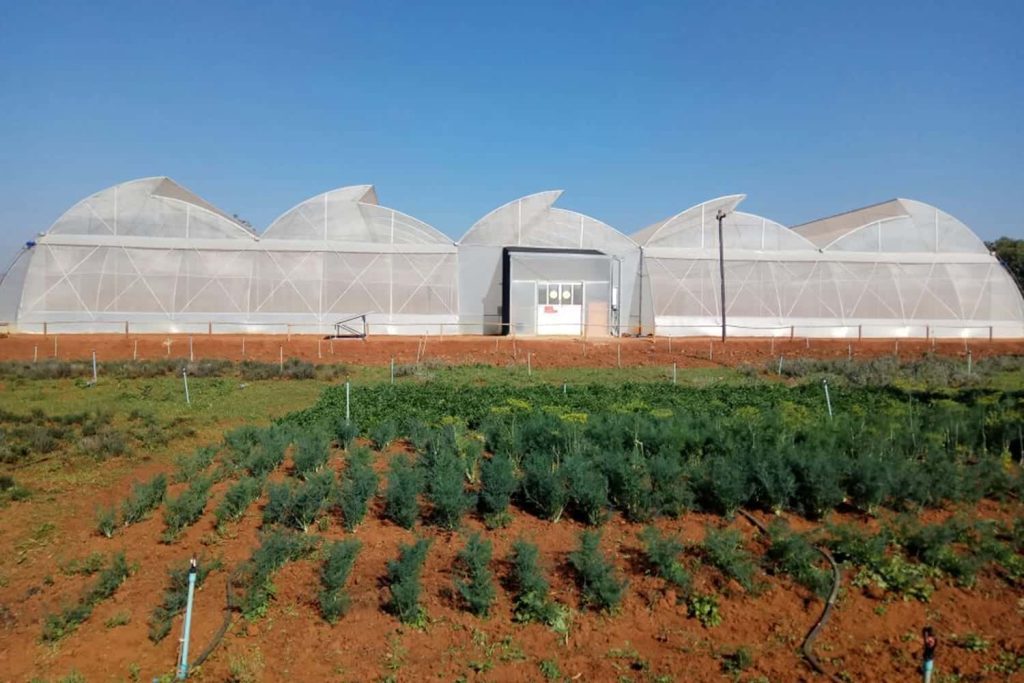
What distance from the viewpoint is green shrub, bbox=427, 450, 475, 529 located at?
26.3 feet

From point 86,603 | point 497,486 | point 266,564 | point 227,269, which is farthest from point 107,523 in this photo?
point 227,269

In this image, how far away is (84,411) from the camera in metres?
16.5

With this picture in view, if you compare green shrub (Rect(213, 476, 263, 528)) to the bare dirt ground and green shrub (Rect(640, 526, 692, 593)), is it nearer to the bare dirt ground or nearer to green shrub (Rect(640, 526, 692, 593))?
green shrub (Rect(640, 526, 692, 593))

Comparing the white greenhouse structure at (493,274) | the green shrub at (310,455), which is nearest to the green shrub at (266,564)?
the green shrub at (310,455)

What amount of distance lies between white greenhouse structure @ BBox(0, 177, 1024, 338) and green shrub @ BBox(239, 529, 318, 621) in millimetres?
28594

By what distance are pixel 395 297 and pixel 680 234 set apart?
16.2 metres

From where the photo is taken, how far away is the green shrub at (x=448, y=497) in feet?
26.3

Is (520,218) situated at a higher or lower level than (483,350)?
higher

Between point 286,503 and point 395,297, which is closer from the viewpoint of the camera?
point 286,503

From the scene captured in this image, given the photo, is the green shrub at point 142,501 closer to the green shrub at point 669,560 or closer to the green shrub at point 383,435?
the green shrub at point 383,435

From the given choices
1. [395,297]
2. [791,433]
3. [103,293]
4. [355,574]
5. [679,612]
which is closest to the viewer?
[679,612]

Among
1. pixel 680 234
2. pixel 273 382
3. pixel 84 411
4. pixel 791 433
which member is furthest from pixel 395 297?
pixel 791 433

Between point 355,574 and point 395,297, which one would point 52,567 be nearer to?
point 355,574

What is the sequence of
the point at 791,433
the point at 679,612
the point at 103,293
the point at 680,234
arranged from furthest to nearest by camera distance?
1. the point at 680,234
2. the point at 103,293
3. the point at 791,433
4. the point at 679,612
